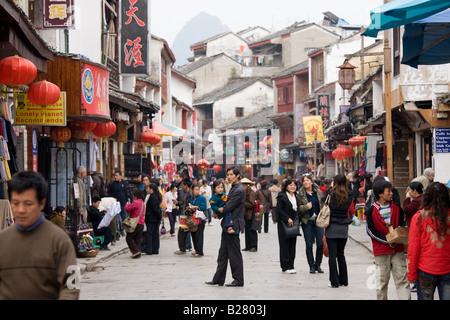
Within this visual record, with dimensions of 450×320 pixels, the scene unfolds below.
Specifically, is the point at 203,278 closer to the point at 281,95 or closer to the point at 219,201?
the point at 219,201

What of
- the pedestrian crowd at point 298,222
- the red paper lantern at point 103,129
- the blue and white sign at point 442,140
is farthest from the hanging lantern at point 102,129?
the blue and white sign at point 442,140

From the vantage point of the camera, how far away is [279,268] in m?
14.3

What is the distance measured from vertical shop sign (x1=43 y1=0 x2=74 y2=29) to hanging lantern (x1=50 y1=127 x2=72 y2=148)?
8.98 feet

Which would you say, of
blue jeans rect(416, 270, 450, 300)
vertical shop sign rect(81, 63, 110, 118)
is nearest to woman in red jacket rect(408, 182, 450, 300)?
blue jeans rect(416, 270, 450, 300)

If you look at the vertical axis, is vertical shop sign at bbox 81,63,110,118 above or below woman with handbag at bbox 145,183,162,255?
above

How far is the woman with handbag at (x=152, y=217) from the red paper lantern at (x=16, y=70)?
6064 mm

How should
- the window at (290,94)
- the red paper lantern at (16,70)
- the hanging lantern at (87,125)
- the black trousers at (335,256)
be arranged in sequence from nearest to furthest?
the red paper lantern at (16,70)
the black trousers at (335,256)
the hanging lantern at (87,125)
the window at (290,94)

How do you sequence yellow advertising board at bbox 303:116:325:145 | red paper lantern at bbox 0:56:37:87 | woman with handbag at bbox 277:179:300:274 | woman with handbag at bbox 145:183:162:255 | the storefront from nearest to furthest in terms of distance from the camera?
the storefront < red paper lantern at bbox 0:56:37:87 < woman with handbag at bbox 277:179:300:274 < woman with handbag at bbox 145:183:162:255 < yellow advertising board at bbox 303:116:325:145

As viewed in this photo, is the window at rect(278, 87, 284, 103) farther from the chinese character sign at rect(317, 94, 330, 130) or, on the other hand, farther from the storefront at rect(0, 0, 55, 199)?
the storefront at rect(0, 0, 55, 199)

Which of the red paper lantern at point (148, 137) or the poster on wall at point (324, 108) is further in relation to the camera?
the poster on wall at point (324, 108)

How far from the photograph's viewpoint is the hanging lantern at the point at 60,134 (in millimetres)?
17348

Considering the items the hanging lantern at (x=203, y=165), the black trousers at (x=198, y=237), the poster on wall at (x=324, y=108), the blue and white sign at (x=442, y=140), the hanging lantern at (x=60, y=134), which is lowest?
the black trousers at (x=198, y=237)

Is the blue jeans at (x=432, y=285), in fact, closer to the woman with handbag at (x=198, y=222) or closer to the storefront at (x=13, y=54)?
the storefront at (x=13, y=54)

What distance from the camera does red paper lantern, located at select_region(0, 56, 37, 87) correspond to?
11.3 m
